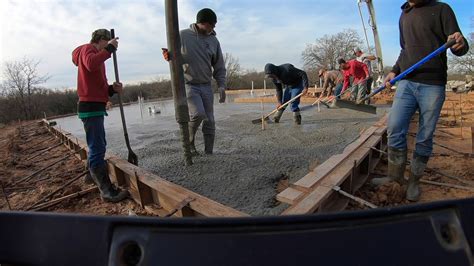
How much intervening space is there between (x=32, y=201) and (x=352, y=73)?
26.3 feet

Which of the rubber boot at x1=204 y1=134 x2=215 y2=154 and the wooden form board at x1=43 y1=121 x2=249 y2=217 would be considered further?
the rubber boot at x1=204 y1=134 x2=215 y2=154

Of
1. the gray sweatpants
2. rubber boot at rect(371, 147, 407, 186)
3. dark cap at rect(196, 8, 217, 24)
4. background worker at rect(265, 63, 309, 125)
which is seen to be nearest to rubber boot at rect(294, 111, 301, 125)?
background worker at rect(265, 63, 309, 125)

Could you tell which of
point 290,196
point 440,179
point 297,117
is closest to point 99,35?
point 290,196

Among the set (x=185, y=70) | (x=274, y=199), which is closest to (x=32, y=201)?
(x=185, y=70)

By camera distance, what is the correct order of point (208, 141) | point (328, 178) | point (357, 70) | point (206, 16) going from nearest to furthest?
1. point (328, 178)
2. point (206, 16)
3. point (208, 141)
4. point (357, 70)

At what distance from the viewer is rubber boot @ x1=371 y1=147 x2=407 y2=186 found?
2605 mm

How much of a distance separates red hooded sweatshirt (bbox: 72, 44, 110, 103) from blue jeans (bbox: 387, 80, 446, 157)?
258 cm

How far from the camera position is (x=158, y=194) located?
2416mm

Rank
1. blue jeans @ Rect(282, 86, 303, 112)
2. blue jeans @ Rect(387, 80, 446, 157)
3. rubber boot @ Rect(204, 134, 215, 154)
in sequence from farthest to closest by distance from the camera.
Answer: blue jeans @ Rect(282, 86, 303, 112) → rubber boot @ Rect(204, 134, 215, 154) → blue jeans @ Rect(387, 80, 446, 157)

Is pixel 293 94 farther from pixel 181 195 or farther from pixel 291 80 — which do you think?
pixel 181 195

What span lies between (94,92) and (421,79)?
9.30 ft

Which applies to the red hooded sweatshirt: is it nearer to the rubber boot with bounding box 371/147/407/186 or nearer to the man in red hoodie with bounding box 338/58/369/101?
the rubber boot with bounding box 371/147/407/186

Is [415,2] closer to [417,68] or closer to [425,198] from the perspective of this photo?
[417,68]

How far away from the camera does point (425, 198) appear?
100 inches
